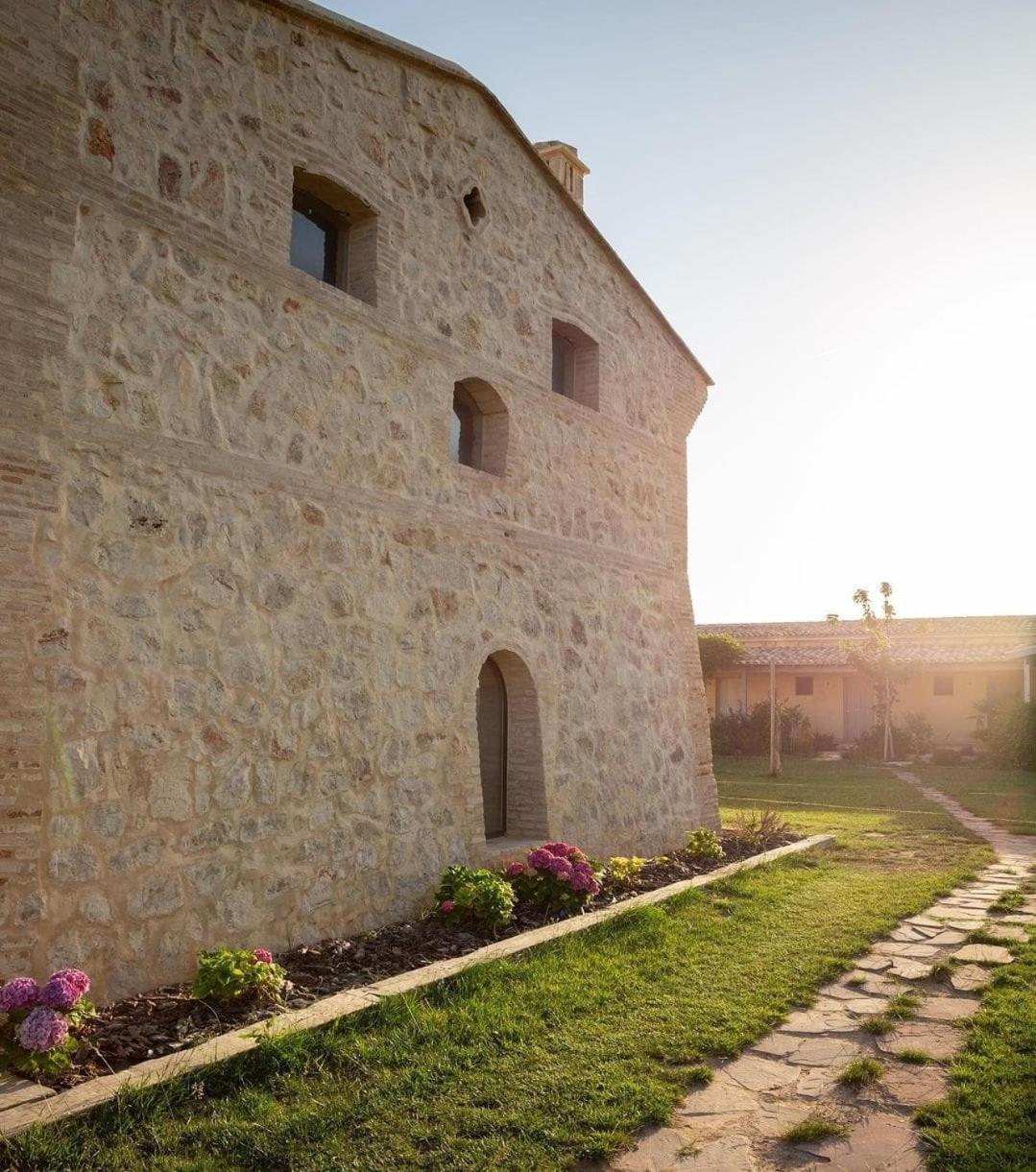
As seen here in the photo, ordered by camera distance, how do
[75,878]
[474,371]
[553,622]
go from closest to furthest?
[75,878] < [474,371] < [553,622]

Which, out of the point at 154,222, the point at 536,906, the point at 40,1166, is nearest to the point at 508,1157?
the point at 40,1166

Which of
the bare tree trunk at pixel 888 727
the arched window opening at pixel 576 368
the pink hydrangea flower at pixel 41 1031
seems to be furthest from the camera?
the bare tree trunk at pixel 888 727

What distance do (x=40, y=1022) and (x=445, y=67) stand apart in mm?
7707

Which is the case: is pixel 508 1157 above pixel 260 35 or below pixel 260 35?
below

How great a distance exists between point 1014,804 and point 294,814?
13104 mm

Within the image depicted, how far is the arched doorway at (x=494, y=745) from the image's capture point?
8711mm

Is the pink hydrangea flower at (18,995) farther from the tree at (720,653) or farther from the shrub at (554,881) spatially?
the tree at (720,653)

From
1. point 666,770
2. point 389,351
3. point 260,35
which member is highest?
point 260,35

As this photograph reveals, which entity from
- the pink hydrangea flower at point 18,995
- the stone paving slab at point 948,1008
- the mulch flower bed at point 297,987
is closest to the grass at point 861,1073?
the stone paving slab at point 948,1008

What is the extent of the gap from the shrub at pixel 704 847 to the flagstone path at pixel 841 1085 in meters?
3.06

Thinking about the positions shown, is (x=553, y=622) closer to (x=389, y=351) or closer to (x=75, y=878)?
(x=389, y=351)

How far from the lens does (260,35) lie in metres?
6.68

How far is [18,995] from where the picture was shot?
4.19m

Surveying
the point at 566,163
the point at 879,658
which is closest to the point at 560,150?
the point at 566,163
